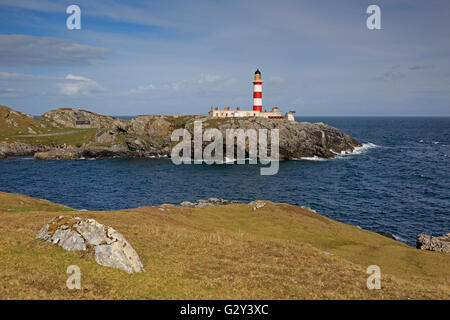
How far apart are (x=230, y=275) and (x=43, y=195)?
79492mm

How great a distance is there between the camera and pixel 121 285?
64.5ft

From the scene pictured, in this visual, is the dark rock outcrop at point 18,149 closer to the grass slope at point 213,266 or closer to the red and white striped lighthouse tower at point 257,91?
the red and white striped lighthouse tower at point 257,91

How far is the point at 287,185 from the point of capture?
95.1 metres

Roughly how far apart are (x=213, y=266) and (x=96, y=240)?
9384 millimetres

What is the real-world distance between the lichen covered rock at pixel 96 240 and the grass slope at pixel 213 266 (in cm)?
69

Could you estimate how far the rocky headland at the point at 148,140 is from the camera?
140 meters

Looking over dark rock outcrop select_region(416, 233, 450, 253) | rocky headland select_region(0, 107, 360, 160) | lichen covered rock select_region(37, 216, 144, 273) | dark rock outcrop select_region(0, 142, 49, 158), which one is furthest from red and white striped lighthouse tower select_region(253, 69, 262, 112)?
lichen covered rock select_region(37, 216, 144, 273)

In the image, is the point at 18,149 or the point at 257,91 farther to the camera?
the point at 18,149

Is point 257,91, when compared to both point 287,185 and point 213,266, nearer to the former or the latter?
point 287,185

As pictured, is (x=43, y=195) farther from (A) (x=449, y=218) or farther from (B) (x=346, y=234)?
(A) (x=449, y=218)

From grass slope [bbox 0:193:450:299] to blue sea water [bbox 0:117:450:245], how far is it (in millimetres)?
25601

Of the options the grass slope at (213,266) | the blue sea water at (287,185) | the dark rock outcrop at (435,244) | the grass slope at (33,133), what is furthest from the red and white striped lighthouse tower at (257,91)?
the grass slope at (213,266)

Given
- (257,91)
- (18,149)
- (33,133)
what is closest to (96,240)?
(257,91)

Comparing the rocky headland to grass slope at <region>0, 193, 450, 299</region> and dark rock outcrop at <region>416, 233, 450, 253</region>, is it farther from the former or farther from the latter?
grass slope at <region>0, 193, 450, 299</region>
